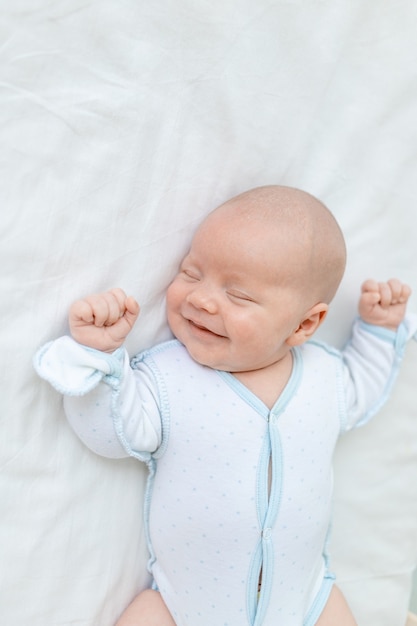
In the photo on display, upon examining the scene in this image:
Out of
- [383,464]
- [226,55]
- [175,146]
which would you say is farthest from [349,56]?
[383,464]

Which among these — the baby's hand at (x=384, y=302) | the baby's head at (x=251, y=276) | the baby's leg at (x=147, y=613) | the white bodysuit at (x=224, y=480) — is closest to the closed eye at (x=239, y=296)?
the baby's head at (x=251, y=276)

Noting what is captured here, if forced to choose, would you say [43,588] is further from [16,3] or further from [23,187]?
[16,3]

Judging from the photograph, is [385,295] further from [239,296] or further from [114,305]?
[114,305]

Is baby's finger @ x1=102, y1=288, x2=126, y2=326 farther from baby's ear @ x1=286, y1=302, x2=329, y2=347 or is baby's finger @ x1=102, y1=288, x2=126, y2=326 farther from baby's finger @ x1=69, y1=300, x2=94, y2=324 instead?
baby's ear @ x1=286, y1=302, x2=329, y2=347

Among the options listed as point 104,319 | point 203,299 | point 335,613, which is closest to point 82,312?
point 104,319

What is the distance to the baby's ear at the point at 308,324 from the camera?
109cm

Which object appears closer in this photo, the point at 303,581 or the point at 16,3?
the point at 16,3

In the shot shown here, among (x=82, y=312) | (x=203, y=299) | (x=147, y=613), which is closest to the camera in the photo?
(x=82, y=312)

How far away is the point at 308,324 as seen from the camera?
43.6 inches

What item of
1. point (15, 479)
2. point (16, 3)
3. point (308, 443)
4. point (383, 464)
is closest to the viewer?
point (16, 3)

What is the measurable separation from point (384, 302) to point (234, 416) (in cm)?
32

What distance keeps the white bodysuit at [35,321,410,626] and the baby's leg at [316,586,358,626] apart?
0.06 metres

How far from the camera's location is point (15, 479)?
98 centimetres

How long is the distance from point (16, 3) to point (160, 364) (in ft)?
1.61
